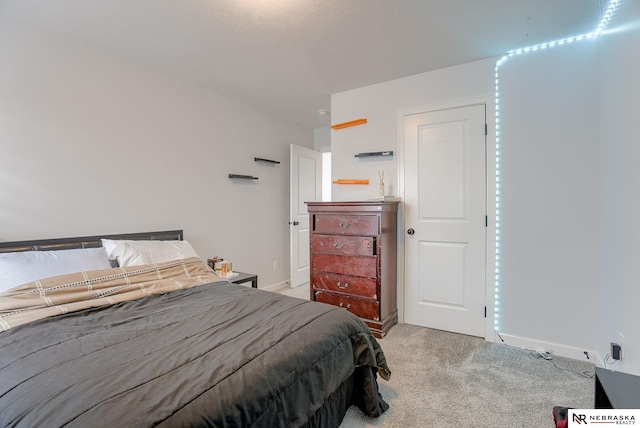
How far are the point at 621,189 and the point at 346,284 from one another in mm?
2050

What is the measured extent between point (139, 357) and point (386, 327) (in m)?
2.20

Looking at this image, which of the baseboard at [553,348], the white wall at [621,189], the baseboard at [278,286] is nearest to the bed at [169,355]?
the white wall at [621,189]

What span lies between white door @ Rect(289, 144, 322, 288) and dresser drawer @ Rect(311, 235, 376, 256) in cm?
127

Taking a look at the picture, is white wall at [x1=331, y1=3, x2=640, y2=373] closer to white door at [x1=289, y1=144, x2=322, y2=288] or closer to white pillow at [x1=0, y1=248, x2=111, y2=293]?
white door at [x1=289, y1=144, x2=322, y2=288]

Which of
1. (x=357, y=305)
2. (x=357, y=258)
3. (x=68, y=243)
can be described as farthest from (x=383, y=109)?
(x=68, y=243)

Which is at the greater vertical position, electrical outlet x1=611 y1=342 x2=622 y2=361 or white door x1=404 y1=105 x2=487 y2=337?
white door x1=404 y1=105 x2=487 y2=337

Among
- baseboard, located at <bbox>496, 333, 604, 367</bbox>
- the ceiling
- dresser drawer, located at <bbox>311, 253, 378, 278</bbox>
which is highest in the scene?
the ceiling

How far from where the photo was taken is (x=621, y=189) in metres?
1.83

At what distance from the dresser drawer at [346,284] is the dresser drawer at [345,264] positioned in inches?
1.9

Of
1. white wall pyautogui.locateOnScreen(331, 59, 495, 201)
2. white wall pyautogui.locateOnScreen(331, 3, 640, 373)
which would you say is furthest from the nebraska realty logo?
white wall pyautogui.locateOnScreen(331, 59, 495, 201)

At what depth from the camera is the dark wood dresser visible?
8.90 feet

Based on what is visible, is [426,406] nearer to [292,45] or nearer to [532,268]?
[532,268]

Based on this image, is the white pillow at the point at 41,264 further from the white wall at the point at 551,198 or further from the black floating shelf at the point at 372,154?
the white wall at the point at 551,198

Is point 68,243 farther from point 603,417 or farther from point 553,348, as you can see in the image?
point 553,348
